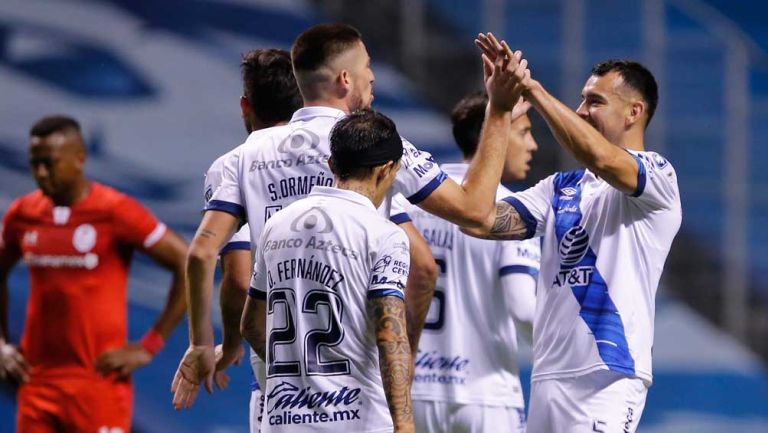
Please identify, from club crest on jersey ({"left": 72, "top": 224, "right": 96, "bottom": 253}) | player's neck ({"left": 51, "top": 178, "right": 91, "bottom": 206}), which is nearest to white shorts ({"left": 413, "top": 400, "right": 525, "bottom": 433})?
club crest on jersey ({"left": 72, "top": 224, "right": 96, "bottom": 253})

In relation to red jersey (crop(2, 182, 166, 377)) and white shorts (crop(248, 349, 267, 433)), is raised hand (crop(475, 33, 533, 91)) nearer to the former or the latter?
white shorts (crop(248, 349, 267, 433))

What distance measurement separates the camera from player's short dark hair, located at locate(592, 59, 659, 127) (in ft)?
16.6

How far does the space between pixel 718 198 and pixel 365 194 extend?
23.9ft

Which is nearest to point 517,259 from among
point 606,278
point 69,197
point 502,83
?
point 606,278

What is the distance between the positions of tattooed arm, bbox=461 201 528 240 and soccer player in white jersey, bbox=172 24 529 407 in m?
0.18

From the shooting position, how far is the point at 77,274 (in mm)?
7289

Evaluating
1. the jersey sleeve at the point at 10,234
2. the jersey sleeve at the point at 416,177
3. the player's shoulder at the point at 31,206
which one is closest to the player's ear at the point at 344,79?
the jersey sleeve at the point at 416,177

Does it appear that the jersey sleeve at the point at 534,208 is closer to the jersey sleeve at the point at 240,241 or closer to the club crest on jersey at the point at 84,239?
the jersey sleeve at the point at 240,241

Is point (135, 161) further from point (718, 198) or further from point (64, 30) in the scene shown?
point (718, 198)

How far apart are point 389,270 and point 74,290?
365cm

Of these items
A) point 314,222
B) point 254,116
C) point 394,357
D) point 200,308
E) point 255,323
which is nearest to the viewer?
point 394,357

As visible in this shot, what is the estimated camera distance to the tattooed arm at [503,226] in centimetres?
505

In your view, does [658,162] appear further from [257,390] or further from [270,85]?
[257,390]

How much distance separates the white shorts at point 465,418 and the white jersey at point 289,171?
147 centimetres
